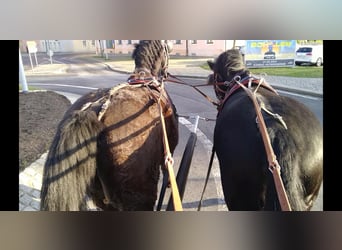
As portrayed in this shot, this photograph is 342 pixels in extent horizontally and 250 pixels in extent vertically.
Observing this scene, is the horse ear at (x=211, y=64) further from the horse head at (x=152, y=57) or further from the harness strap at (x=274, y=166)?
the harness strap at (x=274, y=166)

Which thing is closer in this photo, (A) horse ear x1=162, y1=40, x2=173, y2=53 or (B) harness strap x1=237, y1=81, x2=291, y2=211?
(B) harness strap x1=237, y1=81, x2=291, y2=211

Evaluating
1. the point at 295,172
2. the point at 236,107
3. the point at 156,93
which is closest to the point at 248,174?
the point at 295,172

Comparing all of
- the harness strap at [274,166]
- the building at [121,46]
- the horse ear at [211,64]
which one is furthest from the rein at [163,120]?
the harness strap at [274,166]

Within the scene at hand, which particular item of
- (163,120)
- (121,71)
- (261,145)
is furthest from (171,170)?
(121,71)

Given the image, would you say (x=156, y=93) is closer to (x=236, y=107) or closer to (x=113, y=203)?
(x=236, y=107)

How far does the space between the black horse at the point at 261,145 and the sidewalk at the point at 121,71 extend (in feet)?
0.21

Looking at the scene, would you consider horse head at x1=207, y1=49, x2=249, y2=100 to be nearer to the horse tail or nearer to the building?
the building

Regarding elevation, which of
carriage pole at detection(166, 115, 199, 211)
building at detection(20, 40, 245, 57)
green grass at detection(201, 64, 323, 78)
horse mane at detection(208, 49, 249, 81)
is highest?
building at detection(20, 40, 245, 57)

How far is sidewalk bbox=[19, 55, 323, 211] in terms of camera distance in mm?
1298

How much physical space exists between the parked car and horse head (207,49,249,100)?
0.24 m

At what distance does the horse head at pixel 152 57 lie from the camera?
1288mm

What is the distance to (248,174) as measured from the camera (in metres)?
1.24

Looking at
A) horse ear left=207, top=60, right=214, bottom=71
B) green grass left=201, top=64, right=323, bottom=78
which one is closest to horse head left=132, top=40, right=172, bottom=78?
horse ear left=207, top=60, right=214, bottom=71

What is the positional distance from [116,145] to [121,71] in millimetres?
366
